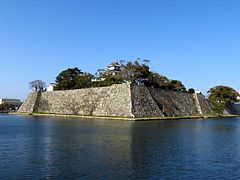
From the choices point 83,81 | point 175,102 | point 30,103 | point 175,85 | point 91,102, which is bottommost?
point 91,102

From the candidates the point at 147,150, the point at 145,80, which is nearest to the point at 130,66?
the point at 145,80

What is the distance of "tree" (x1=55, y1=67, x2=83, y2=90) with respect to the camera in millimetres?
61516

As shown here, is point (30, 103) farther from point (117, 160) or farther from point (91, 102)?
point (117, 160)

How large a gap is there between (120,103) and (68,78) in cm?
2334

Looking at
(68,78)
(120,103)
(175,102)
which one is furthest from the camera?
(68,78)

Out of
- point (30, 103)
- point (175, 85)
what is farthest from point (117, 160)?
point (175, 85)

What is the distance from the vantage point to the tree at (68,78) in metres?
61.5

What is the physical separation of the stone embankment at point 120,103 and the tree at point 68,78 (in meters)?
4.88

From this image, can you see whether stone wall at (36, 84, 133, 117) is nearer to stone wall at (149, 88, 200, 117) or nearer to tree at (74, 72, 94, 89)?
stone wall at (149, 88, 200, 117)

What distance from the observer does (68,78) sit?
206 feet

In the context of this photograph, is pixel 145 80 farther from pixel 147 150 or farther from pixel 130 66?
pixel 147 150

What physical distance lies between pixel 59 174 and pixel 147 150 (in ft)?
19.2

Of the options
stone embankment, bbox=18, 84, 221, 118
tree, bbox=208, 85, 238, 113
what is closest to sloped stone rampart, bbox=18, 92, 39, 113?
stone embankment, bbox=18, 84, 221, 118

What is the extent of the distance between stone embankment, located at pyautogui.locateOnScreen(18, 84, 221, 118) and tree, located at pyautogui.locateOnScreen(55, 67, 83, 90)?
4882 millimetres
